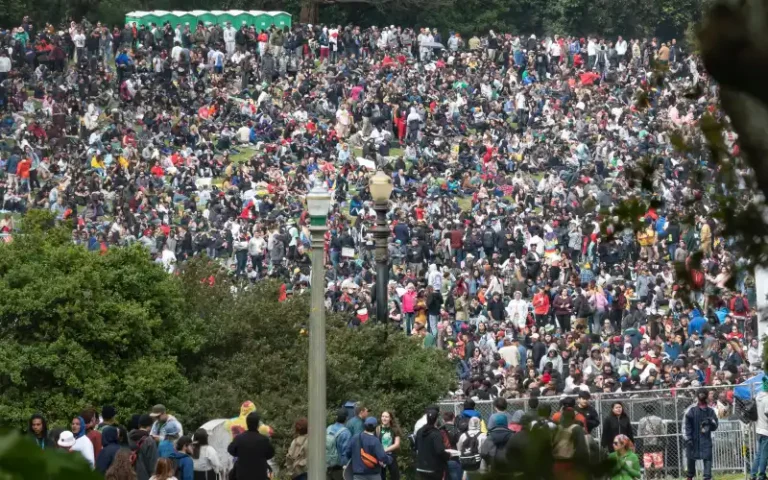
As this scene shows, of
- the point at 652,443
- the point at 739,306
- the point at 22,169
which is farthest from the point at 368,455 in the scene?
the point at 22,169

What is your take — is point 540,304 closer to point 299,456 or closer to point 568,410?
point 299,456

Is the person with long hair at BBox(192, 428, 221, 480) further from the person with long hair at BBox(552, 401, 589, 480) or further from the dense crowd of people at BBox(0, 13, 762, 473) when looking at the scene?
the person with long hair at BBox(552, 401, 589, 480)

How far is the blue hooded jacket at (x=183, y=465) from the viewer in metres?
11.4

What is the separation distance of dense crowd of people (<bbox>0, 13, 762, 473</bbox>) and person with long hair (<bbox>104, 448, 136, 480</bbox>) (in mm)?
9302

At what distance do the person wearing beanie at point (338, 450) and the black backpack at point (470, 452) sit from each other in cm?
110

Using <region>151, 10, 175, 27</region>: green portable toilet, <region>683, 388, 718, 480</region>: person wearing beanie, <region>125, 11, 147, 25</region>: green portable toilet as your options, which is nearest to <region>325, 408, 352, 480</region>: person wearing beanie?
<region>683, 388, 718, 480</region>: person wearing beanie

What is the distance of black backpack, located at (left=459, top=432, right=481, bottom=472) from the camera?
45.5 ft

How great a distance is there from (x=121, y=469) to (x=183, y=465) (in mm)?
1074

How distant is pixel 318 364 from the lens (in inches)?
488

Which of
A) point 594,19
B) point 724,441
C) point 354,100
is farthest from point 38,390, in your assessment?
point 594,19

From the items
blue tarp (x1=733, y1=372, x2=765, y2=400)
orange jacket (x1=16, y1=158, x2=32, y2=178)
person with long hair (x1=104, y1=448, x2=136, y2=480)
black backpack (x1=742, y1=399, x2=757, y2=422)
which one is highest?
orange jacket (x1=16, y1=158, x2=32, y2=178)

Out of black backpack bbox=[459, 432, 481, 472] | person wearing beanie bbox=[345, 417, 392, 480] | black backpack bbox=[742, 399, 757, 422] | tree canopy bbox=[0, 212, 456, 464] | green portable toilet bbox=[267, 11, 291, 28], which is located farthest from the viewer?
green portable toilet bbox=[267, 11, 291, 28]

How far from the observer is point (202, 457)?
1210cm

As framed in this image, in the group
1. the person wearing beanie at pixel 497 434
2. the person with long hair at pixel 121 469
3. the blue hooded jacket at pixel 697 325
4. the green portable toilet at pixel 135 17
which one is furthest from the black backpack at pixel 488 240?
the person with long hair at pixel 121 469
